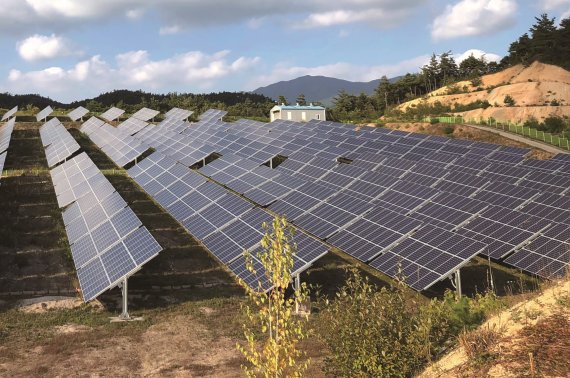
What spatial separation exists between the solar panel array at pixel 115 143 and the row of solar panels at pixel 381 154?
9.74ft

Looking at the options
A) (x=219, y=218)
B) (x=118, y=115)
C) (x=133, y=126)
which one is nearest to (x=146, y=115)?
(x=118, y=115)

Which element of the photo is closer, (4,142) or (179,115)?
(4,142)

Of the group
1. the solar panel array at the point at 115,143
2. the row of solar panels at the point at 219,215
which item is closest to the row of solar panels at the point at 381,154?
the row of solar panels at the point at 219,215

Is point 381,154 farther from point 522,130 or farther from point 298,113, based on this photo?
point 298,113

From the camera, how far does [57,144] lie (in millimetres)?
49656

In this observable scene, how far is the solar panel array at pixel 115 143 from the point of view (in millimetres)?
44219

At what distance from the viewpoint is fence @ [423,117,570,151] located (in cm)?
5089

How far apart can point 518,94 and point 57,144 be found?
61917 mm

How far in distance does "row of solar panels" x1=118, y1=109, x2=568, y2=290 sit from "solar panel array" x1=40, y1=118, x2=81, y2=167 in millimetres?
8384

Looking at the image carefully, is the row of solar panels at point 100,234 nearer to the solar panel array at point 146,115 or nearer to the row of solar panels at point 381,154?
the row of solar panels at point 381,154

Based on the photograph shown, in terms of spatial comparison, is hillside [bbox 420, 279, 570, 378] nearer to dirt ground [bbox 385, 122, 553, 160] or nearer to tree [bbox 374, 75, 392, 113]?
dirt ground [bbox 385, 122, 553, 160]

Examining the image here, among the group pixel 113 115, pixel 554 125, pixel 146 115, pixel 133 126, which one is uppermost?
pixel 113 115

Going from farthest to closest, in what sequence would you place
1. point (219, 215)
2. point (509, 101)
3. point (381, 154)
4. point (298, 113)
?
point (298, 113) → point (509, 101) → point (381, 154) → point (219, 215)

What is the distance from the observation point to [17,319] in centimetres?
1631
